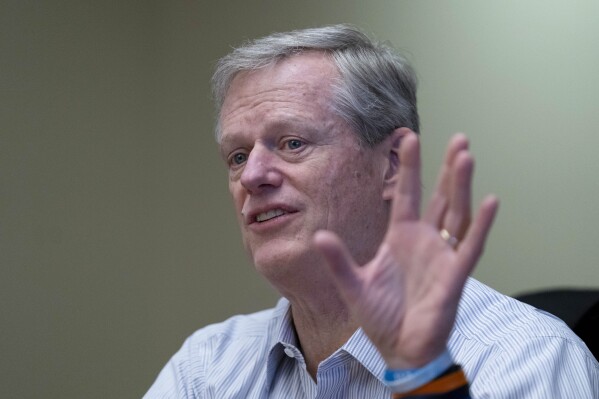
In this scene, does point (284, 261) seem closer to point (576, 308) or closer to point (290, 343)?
point (290, 343)

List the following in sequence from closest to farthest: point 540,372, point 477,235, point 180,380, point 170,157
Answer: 1. point 477,235
2. point 540,372
3. point 180,380
4. point 170,157

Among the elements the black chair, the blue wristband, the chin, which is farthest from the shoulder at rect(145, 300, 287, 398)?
the blue wristband

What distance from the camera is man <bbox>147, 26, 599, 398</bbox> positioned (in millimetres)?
1364

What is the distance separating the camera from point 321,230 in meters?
1.49

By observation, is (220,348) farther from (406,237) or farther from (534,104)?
(534,104)

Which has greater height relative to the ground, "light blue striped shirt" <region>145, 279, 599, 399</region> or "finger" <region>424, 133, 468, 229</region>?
"finger" <region>424, 133, 468, 229</region>

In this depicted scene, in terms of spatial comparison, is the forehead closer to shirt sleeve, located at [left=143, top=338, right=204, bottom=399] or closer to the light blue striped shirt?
the light blue striped shirt

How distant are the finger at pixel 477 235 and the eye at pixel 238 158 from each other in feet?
2.53

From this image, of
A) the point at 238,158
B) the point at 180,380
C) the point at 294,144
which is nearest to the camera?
the point at 294,144

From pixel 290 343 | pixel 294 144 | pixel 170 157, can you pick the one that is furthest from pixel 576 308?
pixel 170 157

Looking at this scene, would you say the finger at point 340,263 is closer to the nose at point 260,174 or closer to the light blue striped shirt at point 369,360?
the light blue striped shirt at point 369,360

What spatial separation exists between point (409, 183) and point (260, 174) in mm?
587

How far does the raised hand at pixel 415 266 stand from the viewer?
0.93 m

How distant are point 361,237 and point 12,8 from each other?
5.61ft
